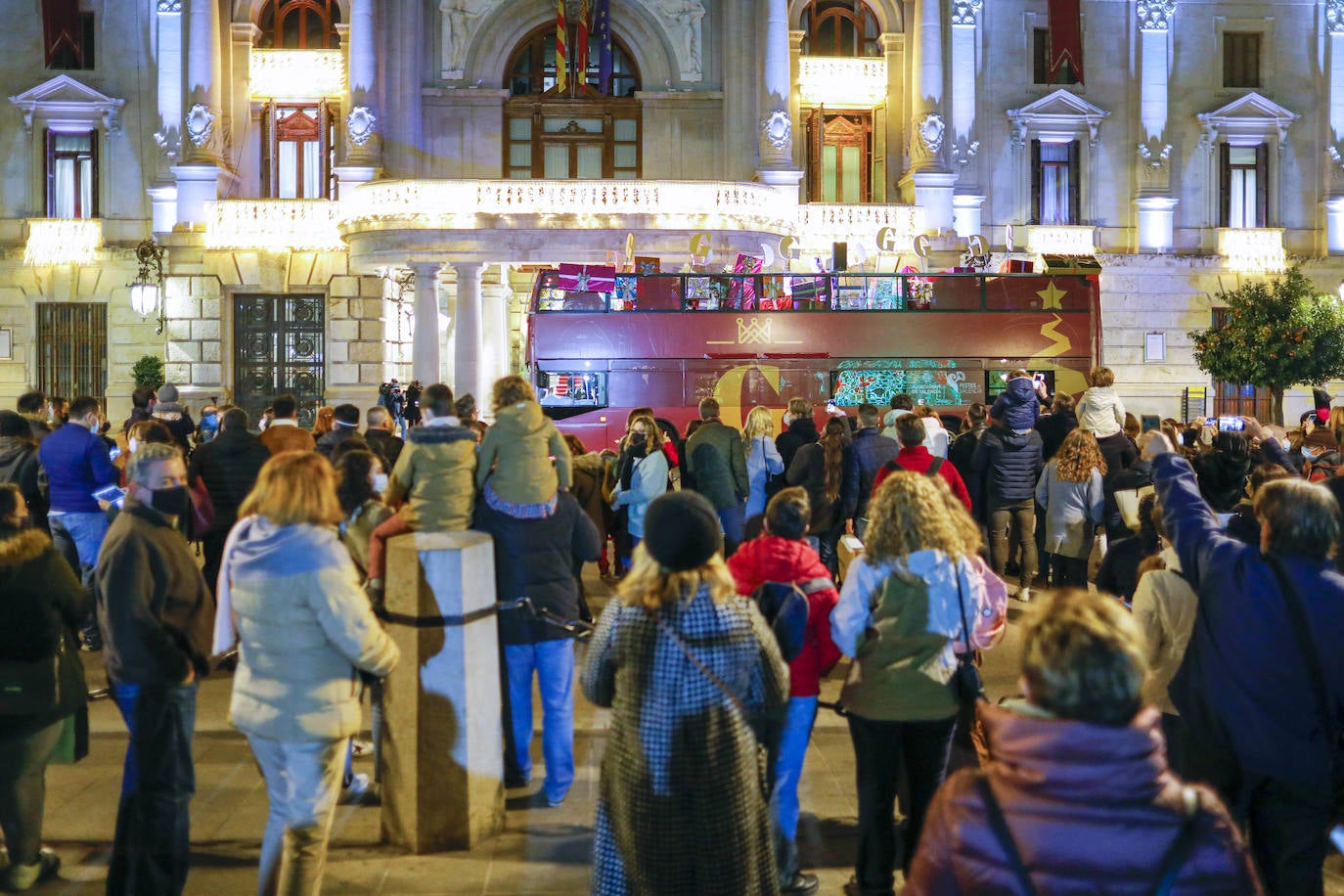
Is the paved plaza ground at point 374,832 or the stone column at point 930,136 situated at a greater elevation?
the stone column at point 930,136

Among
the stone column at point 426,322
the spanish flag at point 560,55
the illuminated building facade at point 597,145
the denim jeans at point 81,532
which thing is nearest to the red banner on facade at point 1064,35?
the illuminated building facade at point 597,145

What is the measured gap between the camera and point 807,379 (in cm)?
2181

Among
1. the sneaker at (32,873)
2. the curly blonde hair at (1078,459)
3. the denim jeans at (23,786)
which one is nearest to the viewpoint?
the denim jeans at (23,786)

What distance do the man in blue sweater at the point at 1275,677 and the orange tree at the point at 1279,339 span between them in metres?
27.0

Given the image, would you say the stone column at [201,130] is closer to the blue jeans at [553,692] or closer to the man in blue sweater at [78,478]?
the man in blue sweater at [78,478]

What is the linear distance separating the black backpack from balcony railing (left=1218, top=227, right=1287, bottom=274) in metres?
32.0

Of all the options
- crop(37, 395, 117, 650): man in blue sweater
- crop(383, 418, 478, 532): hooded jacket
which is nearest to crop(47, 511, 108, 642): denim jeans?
crop(37, 395, 117, 650): man in blue sweater

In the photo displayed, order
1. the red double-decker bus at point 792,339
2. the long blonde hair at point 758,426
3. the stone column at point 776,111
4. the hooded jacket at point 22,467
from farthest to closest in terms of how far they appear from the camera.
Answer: the stone column at point 776,111
the red double-decker bus at point 792,339
the long blonde hair at point 758,426
the hooded jacket at point 22,467

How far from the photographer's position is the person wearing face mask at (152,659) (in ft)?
18.3

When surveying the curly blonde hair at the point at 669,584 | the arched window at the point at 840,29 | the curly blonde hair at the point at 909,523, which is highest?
the arched window at the point at 840,29

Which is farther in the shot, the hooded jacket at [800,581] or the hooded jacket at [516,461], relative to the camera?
the hooded jacket at [516,461]

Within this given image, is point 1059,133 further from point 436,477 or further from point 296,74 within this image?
point 436,477

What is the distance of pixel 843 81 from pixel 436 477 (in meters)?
29.4

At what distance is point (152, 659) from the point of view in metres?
5.57
